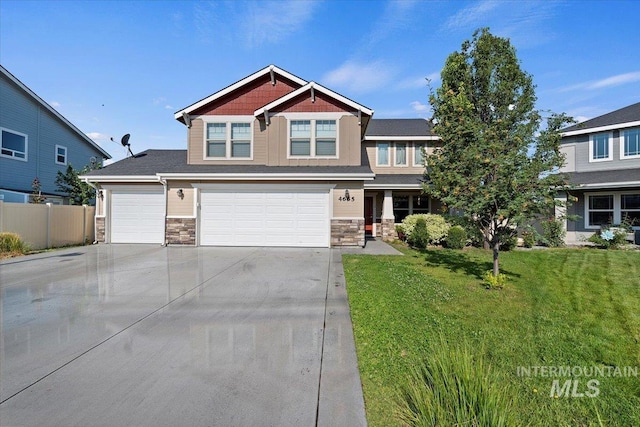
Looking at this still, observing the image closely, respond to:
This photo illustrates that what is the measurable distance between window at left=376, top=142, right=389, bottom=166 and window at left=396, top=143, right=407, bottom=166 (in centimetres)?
55

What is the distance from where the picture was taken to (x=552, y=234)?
1279 cm

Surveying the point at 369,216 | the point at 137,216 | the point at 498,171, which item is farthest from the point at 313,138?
the point at 137,216

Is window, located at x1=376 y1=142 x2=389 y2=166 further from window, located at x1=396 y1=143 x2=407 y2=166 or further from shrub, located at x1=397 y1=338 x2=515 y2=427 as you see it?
shrub, located at x1=397 y1=338 x2=515 y2=427

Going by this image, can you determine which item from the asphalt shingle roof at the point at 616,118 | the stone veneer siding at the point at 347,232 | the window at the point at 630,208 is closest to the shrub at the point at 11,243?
the stone veneer siding at the point at 347,232

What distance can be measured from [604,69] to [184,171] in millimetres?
17188

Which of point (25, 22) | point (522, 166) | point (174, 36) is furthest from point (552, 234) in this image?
point (25, 22)

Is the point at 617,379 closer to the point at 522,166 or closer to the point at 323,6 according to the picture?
the point at 522,166

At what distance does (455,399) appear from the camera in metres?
Result: 2.15

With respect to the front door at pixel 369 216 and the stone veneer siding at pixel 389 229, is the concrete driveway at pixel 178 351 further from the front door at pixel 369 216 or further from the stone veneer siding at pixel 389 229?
the front door at pixel 369 216

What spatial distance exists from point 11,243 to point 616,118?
25.8 m

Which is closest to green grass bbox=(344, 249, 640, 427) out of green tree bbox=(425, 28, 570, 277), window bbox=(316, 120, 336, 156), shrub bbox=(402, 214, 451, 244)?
green tree bbox=(425, 28, 570, 277)

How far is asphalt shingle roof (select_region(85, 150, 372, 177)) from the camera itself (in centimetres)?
1199

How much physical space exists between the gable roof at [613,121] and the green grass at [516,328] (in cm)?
911

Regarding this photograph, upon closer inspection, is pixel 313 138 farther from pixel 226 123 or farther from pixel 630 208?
pixel 630 208
